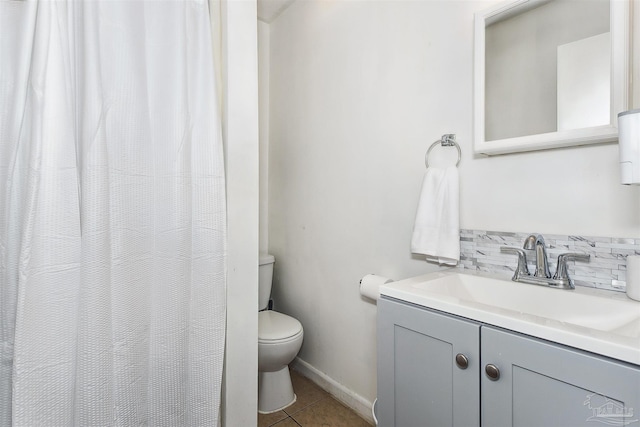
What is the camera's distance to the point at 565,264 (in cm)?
110

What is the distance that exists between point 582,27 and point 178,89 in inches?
56.1

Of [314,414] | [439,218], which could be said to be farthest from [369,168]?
[314,414]

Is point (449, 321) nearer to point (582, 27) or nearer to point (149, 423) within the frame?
point (582, 27)

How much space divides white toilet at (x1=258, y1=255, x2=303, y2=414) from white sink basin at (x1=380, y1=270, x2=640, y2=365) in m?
0.92

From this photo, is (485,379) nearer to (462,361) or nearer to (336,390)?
(462,361)

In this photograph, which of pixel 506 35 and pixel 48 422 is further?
pixel 506 35

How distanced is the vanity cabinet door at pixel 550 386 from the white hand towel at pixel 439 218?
0.54m

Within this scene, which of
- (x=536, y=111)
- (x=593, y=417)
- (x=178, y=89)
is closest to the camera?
(x=593, y=417)

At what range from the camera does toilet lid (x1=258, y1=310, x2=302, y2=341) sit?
1.84 meters

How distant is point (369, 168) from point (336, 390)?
51.6 inches

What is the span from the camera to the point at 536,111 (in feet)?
3.89

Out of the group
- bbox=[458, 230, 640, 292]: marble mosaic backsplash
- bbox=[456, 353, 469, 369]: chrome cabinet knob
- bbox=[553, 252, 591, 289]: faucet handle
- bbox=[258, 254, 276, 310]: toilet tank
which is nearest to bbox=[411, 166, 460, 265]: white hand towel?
bbox=[458, 230, 640, 292]: marble mosaic backsplash

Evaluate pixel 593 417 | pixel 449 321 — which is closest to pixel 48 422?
pixel 449 321

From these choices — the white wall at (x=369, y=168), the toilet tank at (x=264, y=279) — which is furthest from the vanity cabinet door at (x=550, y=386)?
the toilet tank at (x=264, y=279)
